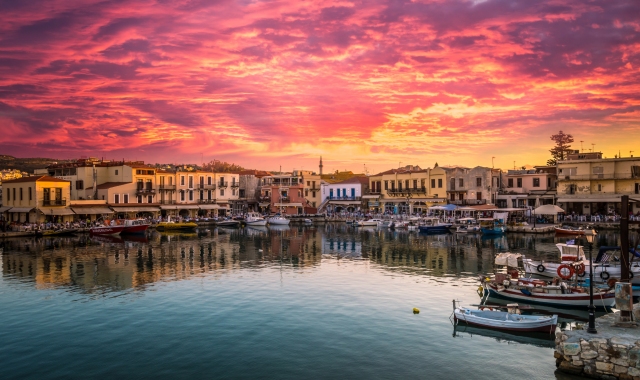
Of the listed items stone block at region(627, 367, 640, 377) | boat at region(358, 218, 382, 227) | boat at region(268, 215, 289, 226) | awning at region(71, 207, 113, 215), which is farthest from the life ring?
awning at region(71, 207, 113, 215)

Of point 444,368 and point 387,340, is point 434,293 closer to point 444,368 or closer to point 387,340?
point 387,340

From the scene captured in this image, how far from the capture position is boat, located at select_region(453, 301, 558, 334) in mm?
19031

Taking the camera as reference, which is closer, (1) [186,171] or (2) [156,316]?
(2) [156,316]

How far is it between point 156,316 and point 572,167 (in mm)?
64150

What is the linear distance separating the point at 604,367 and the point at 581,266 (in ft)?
42.9

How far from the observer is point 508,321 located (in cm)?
1920

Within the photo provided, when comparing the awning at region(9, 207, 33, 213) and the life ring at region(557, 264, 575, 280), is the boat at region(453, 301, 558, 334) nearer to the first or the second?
the life ring at region(557, 264, 575, 280)

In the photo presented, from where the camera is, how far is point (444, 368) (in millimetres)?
16078

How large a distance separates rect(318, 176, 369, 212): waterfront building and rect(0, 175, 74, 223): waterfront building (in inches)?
1722

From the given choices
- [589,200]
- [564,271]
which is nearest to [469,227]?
[589,200]

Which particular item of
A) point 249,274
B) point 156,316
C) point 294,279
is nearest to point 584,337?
point 156,316

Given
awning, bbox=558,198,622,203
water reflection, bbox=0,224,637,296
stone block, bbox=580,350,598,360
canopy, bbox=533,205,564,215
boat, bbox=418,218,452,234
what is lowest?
water reflection, bbox=0,224,637,296

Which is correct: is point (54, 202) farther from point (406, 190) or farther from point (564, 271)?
point (564, 271)

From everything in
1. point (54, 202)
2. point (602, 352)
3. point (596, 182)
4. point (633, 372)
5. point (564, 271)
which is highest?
point (596, 182)
